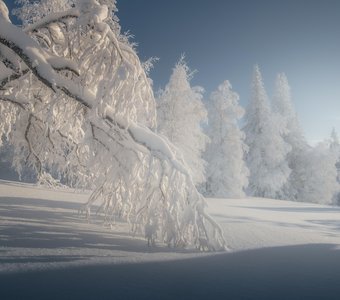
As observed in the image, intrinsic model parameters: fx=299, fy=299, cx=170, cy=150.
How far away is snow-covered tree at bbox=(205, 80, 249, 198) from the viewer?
25.0 metres

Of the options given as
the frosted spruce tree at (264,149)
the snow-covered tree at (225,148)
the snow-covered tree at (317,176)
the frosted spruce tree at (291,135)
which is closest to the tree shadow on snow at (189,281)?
the snow-covered tree at (225,148)

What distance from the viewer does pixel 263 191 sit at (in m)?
29.2

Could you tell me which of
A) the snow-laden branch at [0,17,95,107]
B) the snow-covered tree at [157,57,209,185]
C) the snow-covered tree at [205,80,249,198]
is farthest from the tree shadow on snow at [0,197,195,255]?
the snow-covered tree at [205,80,249,198]

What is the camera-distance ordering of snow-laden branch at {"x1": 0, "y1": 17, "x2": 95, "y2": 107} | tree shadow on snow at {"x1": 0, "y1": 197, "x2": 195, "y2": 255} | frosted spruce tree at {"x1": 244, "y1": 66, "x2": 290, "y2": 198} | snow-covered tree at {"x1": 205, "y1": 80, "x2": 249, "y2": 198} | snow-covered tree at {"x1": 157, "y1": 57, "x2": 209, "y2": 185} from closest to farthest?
1. tree shadow on snow at {"x1": 0, "y1": 197, "x2": 195, "y2": 255}
2. snow-laden branch at {"x1": 0, "y1": 17, "x2": 95, "y2": 107}
3. snow-covered tree at {"x1": 157, "y1": 57, "x2": 209, "y2": 185}
4. snow-covered tree at {"x1": 205, "y1": 80, "x2": 249, "y2": 198}
5. frosted spruce tree at {"x1": 244, "y1": 66, "x2": 290, "y2": 198}

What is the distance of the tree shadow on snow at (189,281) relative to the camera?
99.7 inches

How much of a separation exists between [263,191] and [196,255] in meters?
26.6

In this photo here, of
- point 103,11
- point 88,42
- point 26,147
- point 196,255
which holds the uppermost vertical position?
point 103,11

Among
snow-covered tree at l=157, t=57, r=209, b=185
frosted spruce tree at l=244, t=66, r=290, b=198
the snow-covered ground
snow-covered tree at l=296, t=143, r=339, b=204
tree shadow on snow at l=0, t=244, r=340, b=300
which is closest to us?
tree shadow on snow at l=0, t=244, r=340, b=300

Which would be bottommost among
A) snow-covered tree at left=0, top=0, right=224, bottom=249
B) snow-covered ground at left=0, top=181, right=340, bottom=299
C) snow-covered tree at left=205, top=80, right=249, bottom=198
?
snow-covered ground at left=0, top=181, right=340, bottom=299

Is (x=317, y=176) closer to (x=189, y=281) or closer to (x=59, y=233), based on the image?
(x=59, y=233)

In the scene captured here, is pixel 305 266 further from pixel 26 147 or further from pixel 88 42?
pixel 26 147

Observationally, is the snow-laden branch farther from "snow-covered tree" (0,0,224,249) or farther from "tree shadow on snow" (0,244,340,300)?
"tree shadow on snow" (0,244,340,300)

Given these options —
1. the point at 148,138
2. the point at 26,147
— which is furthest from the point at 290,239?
the point at 26,147

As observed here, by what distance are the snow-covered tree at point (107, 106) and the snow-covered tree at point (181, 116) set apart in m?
14.2
